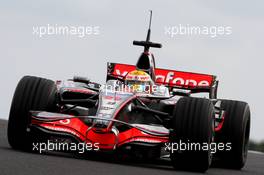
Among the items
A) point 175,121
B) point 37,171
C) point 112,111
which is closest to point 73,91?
point 112,111

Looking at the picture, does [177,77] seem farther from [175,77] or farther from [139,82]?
[139,82]

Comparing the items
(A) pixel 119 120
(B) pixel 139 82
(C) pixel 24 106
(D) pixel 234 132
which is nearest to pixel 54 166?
(C) pixel 24 106

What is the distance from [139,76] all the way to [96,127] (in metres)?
2.94

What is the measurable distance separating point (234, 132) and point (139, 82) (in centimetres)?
199

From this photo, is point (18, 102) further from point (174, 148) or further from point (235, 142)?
point (235, 142)

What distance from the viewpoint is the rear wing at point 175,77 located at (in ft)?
54.6

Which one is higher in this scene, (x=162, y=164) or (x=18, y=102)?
(x=18, y=102)

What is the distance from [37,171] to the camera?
895 cm

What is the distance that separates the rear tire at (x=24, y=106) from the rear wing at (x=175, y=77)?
432cm

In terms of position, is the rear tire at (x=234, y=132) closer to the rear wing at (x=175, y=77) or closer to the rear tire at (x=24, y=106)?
the rear wing at (x=175, y=77)

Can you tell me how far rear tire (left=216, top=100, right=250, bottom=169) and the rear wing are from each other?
1663 millimetres

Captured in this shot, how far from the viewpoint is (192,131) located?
11555 mm

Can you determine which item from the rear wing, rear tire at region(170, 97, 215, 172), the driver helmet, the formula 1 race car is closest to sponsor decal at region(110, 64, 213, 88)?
the rear wing

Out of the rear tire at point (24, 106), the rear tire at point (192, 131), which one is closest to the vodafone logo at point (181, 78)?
the rear tire at point (24, 106)
